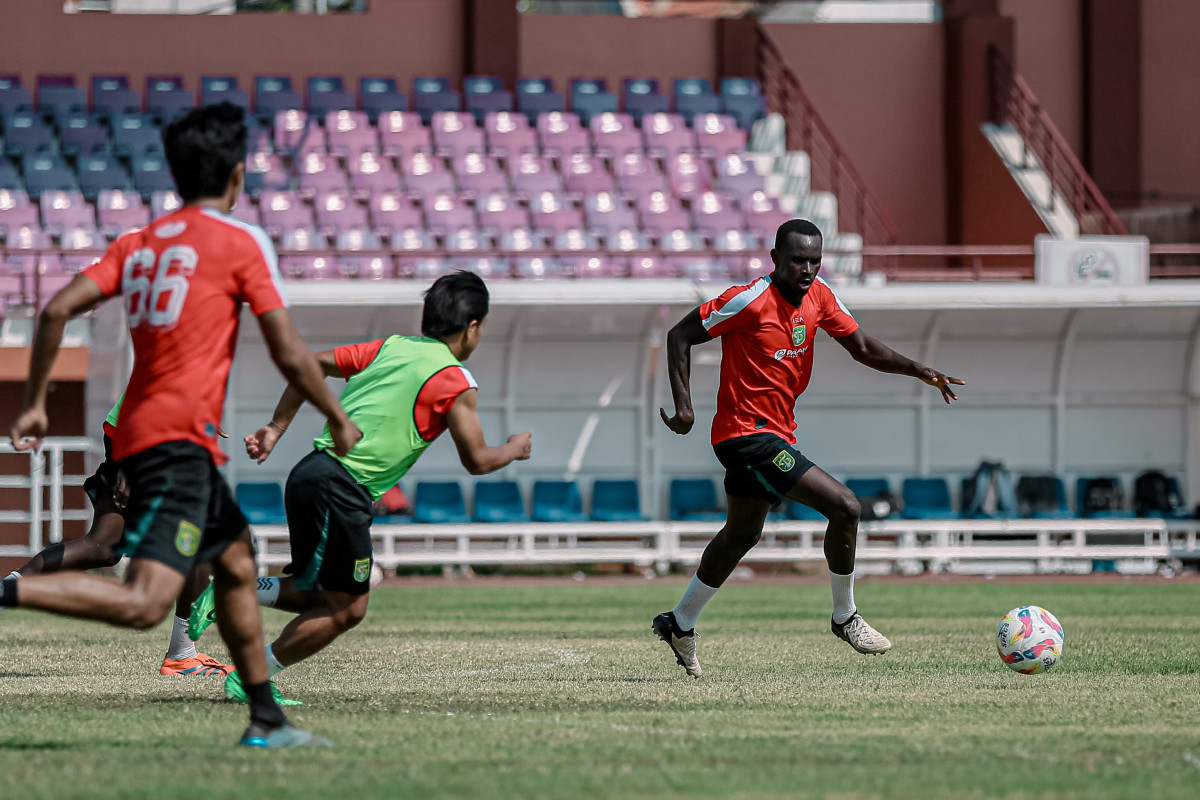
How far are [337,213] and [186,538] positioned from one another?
1856 centimetres

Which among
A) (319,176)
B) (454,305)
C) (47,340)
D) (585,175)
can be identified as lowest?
(47,340)

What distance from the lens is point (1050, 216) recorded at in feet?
84.5

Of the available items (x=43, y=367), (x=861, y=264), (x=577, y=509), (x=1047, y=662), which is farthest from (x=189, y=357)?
(x=861, y=264)

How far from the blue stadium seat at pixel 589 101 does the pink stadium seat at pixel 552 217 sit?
9.83ft

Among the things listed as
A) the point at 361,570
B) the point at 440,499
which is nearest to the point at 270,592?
the point at 361,570

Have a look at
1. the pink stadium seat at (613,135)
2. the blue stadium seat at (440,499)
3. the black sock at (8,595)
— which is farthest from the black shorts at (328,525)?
the pink stadium seat at (613,135)

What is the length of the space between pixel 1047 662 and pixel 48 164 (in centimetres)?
1927

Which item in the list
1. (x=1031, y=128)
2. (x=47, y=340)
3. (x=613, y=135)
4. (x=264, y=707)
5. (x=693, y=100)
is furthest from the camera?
(x=1031, y=128)

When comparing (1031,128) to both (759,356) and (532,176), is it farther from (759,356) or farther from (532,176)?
(759,356)

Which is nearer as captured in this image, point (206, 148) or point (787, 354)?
point (206, 148)

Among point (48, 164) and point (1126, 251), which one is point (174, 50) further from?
point (1126, 251)

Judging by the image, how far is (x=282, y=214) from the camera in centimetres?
2311

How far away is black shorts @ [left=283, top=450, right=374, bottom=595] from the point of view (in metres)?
6.27

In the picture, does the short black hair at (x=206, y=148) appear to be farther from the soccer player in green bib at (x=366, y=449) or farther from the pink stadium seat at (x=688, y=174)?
the pink stadium seat at (x=688, y=174)
